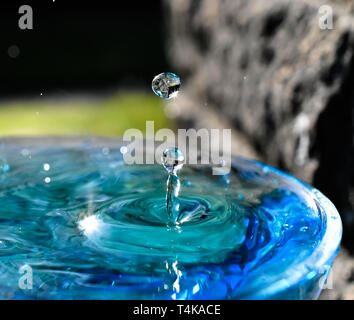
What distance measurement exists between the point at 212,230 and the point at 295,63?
70cm

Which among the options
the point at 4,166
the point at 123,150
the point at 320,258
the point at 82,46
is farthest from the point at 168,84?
the point at 82,46

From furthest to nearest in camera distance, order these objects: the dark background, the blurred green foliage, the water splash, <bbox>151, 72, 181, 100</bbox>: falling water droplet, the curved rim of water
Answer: the dark background
the blurred green foliage
<bbox>151, 72, 181, 100</bbox>: falling water droplet
the water splash
the curved rim of water

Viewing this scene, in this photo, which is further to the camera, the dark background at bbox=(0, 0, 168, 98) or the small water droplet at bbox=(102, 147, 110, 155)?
the dark background at bbox=(0, 0, 168, 98)

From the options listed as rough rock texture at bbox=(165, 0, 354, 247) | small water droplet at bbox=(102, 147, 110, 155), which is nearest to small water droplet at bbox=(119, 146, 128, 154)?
small water droplet at bbox=(102, 147, 110, 155)

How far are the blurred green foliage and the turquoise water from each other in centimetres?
212

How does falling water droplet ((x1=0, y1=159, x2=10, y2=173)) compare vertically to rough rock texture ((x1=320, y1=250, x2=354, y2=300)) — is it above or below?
above

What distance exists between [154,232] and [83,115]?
3.19 meters

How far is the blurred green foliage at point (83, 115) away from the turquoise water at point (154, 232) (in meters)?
2.12

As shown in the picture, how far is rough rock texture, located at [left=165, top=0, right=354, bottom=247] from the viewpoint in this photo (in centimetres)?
121

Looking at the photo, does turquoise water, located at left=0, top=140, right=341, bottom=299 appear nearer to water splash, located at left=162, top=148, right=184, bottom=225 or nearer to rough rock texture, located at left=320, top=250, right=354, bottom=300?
water splash, located at left=162, top=148, right=184, bottom=225

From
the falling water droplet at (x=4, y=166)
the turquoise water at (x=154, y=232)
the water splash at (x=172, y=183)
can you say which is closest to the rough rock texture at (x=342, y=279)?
the turquoise water at (x=154, y=232)

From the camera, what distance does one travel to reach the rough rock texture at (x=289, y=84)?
1212 millimetres

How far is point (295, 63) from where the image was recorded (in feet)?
4.67
